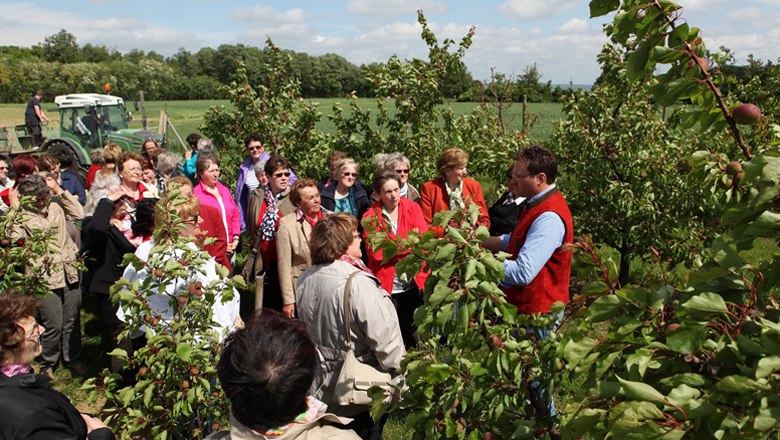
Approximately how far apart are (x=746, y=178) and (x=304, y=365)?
139 centimetres

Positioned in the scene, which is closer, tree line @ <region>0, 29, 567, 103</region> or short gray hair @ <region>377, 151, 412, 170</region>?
short gray hair @ <region>377, 151, 412, 170</region>

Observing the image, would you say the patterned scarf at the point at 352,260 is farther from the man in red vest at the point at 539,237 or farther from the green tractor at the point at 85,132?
the green tractor at the point at 85,132

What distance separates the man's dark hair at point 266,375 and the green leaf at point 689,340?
1.13m

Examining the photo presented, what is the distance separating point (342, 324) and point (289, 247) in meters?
1.91

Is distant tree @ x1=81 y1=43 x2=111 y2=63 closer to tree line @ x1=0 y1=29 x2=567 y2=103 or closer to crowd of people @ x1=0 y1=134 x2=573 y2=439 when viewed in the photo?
tree line @ x1=0 y1=29 x2=567 y2=103

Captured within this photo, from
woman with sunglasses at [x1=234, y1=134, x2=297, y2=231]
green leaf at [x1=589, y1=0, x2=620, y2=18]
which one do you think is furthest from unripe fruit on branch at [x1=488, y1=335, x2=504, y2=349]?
woman with sunglasses at [x1=234, y1=134, x2=297, y2=231]

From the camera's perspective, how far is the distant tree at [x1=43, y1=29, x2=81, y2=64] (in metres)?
84.3

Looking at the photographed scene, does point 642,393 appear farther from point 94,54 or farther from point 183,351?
point 94,54

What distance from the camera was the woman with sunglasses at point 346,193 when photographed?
5.98 meters

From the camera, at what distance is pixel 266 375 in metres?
1.93

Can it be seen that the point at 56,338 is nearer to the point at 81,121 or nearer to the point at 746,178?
the point at 746,178

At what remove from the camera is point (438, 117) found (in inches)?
281

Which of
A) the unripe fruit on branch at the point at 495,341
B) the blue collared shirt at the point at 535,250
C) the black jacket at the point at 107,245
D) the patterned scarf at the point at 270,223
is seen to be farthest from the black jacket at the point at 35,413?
the patterned scarf at the point at 270,223

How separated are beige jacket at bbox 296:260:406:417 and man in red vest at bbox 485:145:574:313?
0.86 meters
